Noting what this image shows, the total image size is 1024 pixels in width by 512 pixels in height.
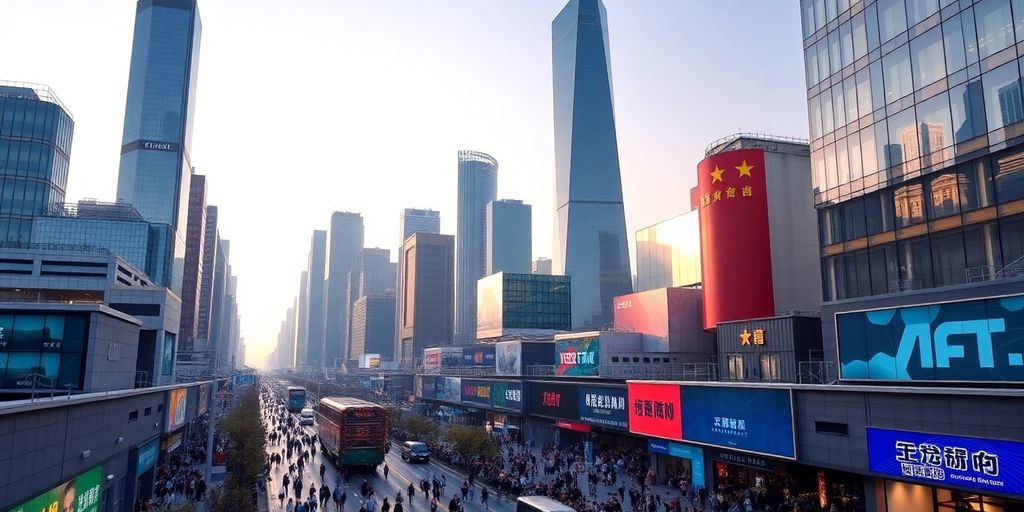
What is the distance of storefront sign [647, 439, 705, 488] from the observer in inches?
1667

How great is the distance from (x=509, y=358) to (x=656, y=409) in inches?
1741

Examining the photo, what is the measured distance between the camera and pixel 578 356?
6962 cm

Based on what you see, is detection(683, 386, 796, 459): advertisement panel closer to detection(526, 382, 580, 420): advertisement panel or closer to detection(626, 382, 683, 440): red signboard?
detection(626, 382, 683, 440): red signboard

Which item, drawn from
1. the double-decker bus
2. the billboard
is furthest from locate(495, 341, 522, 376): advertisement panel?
the billboard

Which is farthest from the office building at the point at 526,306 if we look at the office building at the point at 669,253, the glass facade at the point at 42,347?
the glass facade at the point at 42,347

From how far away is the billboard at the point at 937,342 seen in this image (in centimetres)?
2627

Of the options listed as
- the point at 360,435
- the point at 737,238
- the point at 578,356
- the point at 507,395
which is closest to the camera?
the point at 360,435

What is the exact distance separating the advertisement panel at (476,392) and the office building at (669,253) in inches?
1292

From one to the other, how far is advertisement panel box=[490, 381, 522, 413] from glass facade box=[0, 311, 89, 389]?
49.7 meters

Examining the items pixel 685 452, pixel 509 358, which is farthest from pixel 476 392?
pixel 685 452

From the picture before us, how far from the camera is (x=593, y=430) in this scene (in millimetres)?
59406

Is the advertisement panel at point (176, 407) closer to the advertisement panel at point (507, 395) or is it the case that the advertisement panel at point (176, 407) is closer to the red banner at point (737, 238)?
the advertisement panel at point (507, 395)

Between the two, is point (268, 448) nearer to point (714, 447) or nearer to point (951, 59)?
point (714, 447)

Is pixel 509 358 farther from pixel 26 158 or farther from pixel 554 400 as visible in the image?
pixel 26 158
